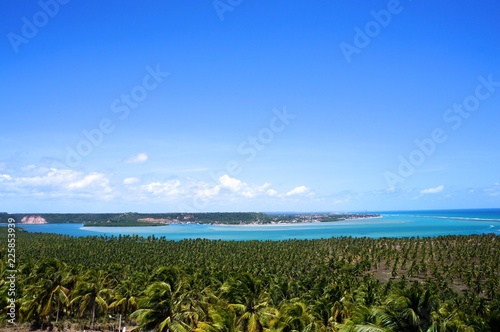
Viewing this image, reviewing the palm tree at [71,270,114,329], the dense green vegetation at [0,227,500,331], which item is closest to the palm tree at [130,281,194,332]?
the dense green vegetation at [0,227,500,331]

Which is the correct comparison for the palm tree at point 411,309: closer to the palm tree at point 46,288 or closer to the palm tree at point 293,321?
the palm tree at point 293,321

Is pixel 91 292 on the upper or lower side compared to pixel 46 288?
lower

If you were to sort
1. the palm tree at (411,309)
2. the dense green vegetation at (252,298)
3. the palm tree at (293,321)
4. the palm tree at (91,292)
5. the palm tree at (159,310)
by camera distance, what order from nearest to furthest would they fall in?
the palm tree at (411,309) < the dense green vegetation at (252,298) < the palm tree at (293,321) < the palm tree at (159,310) < the palm tree at (91,292)

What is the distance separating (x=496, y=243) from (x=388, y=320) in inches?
5682

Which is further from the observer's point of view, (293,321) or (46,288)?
(46,288)

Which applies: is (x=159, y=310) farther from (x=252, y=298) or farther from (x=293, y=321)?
(x=293, y=321)

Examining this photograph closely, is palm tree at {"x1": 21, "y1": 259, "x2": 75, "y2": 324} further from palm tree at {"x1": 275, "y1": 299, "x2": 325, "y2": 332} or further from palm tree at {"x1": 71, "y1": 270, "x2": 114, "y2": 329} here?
palm tree at {"x1": 275, "y1": 299, "x2": 325, "y2": 332}

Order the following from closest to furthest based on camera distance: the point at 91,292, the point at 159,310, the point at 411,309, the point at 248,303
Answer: the point at 411,309 < the point at 159,310 < the point at 248,303 < the point at 91,292

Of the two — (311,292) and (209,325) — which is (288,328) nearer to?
(209,325)

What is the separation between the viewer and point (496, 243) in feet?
444

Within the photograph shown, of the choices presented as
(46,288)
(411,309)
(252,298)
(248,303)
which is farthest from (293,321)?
(46,288)

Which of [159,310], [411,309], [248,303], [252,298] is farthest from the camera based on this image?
[252,298]

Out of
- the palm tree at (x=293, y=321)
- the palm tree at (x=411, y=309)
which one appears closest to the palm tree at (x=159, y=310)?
the palm tree at (x=293, y=321)

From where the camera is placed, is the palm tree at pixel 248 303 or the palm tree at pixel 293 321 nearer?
the palm tree at pixel 293 321
